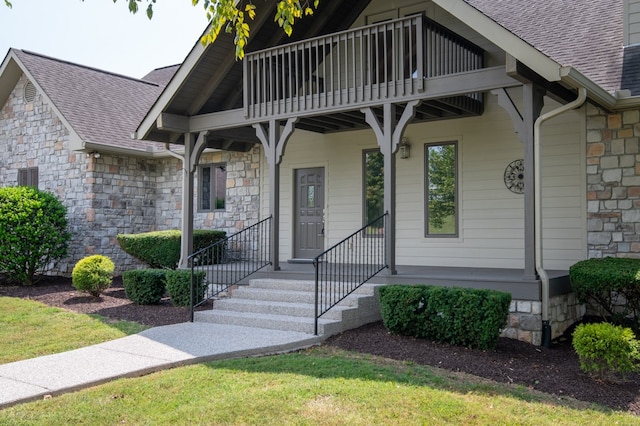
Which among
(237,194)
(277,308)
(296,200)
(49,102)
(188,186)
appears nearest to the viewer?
(277,308)

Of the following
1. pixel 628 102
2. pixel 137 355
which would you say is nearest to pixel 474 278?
pixel 628 102

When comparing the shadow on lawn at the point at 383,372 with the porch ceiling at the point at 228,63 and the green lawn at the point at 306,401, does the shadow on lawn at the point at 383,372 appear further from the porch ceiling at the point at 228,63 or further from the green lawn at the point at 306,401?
the porch ceiling at the point at 228,63

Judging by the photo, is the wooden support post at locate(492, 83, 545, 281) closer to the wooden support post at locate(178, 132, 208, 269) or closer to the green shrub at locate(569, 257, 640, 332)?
the green shrub at locate(569, 257, 640, 332)

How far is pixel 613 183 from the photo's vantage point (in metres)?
9.16

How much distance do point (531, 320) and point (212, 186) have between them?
29.1ft

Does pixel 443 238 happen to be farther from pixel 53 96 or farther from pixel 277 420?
pixel 53 96

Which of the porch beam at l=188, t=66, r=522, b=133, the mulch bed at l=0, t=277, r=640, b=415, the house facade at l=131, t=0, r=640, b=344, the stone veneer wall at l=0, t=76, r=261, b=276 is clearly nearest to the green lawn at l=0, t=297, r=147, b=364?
the mulch bed at l=0, t=277, r=640, b=415

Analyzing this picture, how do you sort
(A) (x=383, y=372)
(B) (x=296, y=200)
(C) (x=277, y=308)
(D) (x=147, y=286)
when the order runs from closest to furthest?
(A) (x=383, y=372), (C) (x=277, y=308), (D) (x=147, y=286), (B) (x=296, y=200)

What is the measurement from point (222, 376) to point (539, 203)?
4593 millimetres

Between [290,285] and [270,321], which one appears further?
[290,285]

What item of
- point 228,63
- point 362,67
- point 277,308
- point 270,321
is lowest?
point 270,321

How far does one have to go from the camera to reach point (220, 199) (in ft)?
47.8

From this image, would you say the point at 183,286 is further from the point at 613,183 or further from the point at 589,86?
the point at 613,183

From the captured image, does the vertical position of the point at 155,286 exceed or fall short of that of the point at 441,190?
it falls short
